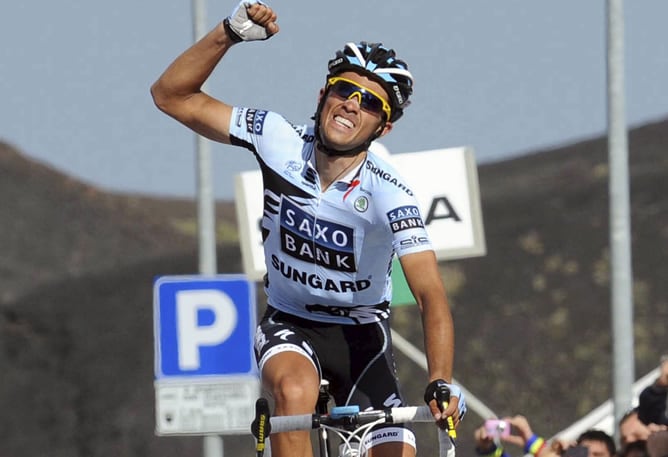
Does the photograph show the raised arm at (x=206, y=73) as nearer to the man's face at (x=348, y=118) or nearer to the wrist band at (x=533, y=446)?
the man's face at (x=348, y=118)

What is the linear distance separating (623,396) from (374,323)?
9743mm

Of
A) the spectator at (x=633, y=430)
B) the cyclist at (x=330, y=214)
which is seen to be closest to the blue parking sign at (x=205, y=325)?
the spectator at (x=633, y=430)

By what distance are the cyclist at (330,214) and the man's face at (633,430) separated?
12.0ft

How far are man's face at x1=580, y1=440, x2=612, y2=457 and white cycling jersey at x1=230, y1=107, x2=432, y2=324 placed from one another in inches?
115

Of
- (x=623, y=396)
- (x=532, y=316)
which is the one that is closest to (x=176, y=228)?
(x=532, y=316)

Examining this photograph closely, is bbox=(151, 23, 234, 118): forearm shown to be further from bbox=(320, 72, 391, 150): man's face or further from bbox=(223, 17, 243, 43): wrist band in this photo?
bbox=(320, 72, 391, 150): man's face

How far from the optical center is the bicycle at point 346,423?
8219mm

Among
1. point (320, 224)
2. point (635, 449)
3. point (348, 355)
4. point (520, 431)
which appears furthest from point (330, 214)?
point (635, 449)

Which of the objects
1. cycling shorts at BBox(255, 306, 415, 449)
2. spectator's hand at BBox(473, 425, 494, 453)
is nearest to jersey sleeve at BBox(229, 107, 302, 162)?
cycling shorts at BBox(255, 306, 415, 449)

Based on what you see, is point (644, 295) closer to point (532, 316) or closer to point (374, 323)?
point (532, 316)

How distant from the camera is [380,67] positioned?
901cm

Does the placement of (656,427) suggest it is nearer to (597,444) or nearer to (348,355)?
(597,444)

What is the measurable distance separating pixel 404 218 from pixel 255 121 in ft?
2.83

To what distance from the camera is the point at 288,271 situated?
912 centimetres
